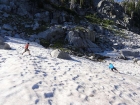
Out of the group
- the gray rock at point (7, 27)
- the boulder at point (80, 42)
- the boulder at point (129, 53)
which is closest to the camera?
the boulder at point (80, 42)

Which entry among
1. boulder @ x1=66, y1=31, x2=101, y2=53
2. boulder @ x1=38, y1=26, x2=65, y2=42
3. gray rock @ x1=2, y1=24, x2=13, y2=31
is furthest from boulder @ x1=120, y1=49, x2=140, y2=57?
gray rock @ x1=2, y1=24, x2=13, y2=31

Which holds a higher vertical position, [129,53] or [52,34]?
[52,34]

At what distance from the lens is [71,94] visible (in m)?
10.7

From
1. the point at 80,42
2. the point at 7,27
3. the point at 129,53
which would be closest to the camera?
the point at 80,42

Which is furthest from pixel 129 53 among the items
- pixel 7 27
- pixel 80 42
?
pixel 7 27

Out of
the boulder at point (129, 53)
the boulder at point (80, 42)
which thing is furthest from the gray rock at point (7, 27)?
the boulder at point (129, 53)

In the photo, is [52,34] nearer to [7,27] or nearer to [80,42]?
[80,42]

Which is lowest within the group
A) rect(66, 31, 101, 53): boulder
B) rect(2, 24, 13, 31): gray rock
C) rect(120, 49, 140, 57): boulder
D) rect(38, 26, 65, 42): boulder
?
rect(120, 49, 140, 57): boulder

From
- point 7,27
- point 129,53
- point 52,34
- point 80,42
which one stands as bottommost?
point 129,53

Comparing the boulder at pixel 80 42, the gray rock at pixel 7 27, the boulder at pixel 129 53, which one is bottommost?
the boulder at pixel 129 53

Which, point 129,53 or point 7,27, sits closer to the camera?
point 129,53

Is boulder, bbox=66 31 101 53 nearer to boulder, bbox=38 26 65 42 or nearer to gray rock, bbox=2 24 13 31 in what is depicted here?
boulder, bbox=38 26 65 42

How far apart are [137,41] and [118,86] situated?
180 feet

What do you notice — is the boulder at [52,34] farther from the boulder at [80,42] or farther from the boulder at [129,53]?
the boulder at [129,53]
